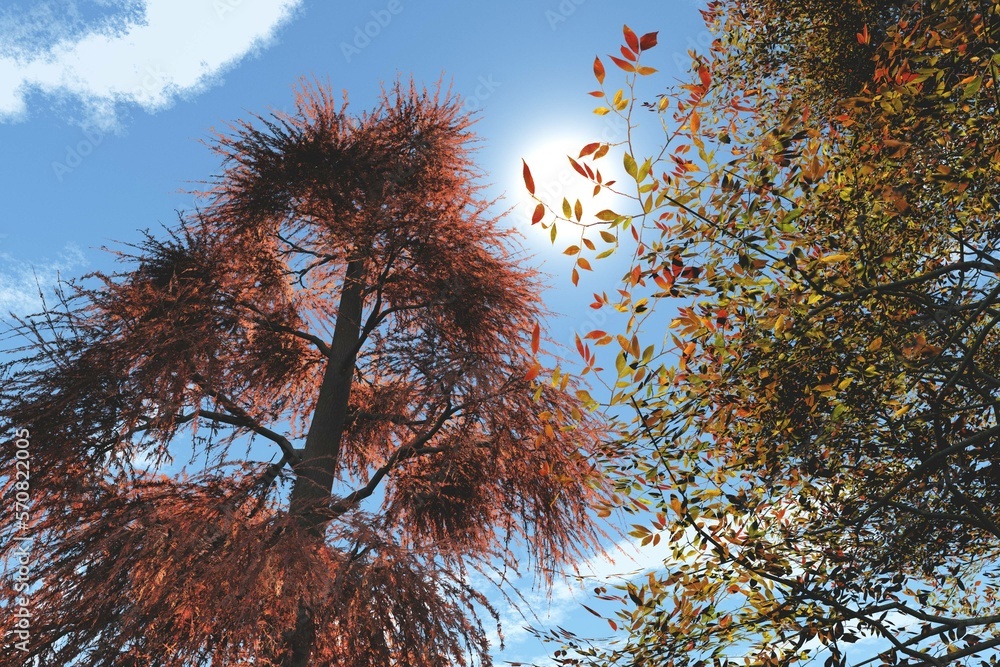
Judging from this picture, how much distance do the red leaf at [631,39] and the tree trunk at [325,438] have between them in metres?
5.52

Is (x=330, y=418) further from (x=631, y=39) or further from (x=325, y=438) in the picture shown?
(x=631, y=39)

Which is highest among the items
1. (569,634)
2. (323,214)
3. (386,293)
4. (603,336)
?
(323,214)

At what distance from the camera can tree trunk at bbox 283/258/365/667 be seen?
304 inches

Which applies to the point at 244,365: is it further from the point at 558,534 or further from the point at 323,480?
the point at 558,534

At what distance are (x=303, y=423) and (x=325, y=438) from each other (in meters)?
3.12

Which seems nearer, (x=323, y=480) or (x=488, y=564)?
(x=488, y=564)

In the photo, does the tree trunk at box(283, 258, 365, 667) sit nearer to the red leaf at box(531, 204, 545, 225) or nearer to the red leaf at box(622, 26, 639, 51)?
the red leaf at box(531, 204, 545, 225)

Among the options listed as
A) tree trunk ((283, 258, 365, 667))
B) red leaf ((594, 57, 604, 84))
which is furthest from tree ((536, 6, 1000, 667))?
tree trunk ((283, 258, 365, 667))

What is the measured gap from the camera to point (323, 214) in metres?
10.8

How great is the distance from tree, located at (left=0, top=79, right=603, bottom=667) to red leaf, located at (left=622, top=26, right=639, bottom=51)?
8.88 ft

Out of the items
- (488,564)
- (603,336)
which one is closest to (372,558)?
(488,564)

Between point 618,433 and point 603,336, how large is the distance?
1207 millimetres

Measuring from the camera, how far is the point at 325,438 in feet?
31.1

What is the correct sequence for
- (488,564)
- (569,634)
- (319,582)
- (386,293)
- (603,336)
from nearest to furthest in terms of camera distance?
(603,336) → (569,634) → (319,582) → (488,564) → (386,293)
